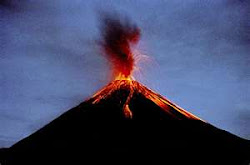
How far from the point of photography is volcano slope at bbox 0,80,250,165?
15055mm

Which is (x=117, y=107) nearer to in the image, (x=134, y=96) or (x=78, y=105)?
(x=134, y=96)

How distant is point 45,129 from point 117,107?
3493 millimetres

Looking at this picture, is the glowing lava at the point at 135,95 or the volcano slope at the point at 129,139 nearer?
the volcano slope at the point at 129,139

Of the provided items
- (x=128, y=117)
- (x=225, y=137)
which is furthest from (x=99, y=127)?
(x=225, y=137)

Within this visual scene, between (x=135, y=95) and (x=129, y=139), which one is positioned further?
(x=135, y=95)

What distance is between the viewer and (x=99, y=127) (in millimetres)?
17375

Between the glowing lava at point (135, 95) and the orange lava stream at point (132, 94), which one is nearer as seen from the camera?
the glowing lava at point (135, 95)

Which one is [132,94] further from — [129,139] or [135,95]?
[129,139]

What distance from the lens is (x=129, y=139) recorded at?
1585cm

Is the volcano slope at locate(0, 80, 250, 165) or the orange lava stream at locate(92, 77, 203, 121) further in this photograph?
the orange lava stream at locate(92, 77, 203, 121)

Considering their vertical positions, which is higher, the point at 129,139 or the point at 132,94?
the point at 132,94

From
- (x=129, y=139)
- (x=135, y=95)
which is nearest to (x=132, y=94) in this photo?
(x=135, y=95)

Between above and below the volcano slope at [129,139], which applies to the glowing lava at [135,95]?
above

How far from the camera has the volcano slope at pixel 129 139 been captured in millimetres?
15055
